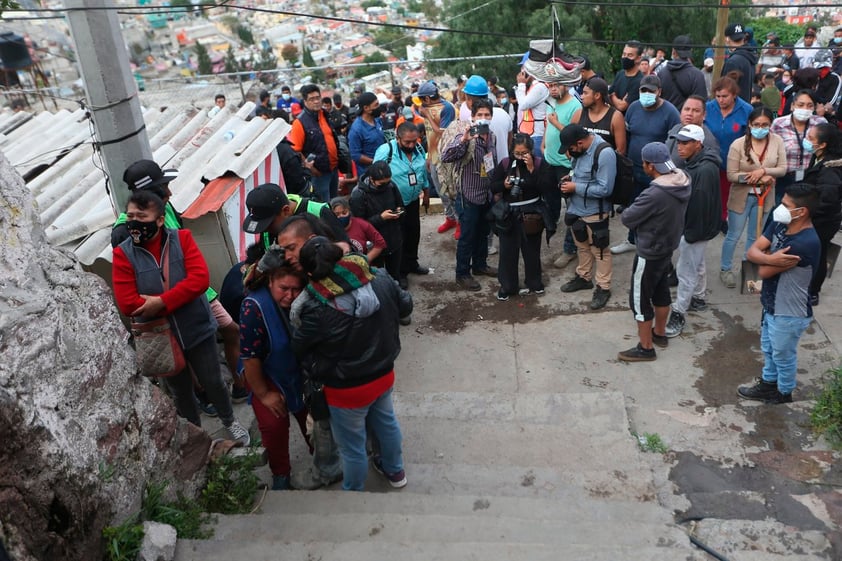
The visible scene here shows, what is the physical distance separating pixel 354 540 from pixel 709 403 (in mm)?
2984

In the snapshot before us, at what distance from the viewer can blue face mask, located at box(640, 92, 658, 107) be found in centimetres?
673

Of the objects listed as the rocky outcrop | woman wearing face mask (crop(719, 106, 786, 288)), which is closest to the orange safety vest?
woman wearing face mask (crop(719, 106, 786, 288))

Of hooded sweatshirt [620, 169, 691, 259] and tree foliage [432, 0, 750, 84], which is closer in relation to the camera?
hooded sweatshirt [620, 169, 691, 259]

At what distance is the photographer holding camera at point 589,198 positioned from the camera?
6.12 m

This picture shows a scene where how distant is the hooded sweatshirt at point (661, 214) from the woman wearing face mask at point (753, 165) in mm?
1319

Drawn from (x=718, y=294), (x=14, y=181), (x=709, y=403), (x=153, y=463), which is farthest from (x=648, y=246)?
(x=14, y=181)

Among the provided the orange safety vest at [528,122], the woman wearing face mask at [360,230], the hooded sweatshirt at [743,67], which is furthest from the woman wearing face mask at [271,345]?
the hooded sweatshirt at [743,67]

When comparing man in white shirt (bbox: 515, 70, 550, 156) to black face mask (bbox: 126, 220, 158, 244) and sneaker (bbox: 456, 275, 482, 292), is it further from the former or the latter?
black face mask (bbox: 126, 220, 158, 244)

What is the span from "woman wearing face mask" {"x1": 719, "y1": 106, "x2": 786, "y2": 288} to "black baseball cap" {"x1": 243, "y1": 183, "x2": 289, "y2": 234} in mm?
4242

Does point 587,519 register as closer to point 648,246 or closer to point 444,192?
point 648,246

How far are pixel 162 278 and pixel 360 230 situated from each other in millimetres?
1941

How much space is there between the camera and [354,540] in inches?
130

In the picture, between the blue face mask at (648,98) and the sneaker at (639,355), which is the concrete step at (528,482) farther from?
the blue face mask at (648,98)

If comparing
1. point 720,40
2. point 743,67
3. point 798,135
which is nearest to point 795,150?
point 798,135
